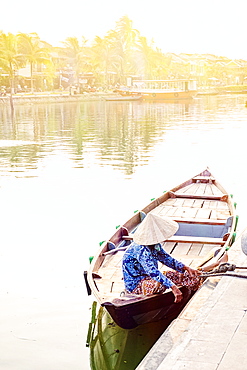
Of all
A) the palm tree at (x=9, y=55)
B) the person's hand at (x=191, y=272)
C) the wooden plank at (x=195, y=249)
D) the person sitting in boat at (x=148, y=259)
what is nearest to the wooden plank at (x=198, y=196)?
the wooden plank at (x=195, y=249)

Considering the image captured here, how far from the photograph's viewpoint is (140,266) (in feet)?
19.0

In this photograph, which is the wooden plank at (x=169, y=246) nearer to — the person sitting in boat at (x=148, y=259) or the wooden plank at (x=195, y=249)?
the wooden plank at (x=195, y=249)

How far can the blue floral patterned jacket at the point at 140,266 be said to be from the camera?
5.68 meters

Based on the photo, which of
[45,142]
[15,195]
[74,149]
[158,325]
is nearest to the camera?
[158,325]

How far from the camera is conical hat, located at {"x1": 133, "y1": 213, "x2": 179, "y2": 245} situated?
18.3 ft

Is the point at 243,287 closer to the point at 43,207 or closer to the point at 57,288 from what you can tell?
the point at 57,288

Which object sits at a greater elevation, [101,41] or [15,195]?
[101,41]

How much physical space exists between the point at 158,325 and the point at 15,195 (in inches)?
339

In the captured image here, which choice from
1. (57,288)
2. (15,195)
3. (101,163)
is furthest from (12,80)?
(57,288)

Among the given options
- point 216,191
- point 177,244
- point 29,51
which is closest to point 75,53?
point 29,51

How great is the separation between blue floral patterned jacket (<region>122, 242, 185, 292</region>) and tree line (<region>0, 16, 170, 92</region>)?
64530mm

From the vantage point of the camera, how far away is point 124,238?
301 inches

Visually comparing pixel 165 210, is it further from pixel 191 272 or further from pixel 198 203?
pixel 191 272

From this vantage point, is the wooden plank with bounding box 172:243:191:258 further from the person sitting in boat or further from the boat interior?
the person sitting in boat
